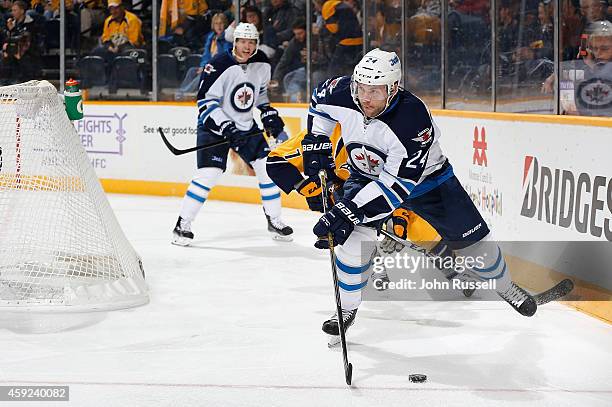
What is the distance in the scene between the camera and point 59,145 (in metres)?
4.37

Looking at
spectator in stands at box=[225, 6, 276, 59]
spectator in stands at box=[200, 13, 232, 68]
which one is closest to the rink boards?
spectator in stands at box=[225, 6, 276, 59]

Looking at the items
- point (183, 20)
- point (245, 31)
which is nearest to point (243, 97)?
point (245, 31)

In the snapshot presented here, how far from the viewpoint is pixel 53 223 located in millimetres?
4375

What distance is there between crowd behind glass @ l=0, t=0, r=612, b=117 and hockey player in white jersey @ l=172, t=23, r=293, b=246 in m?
1.11

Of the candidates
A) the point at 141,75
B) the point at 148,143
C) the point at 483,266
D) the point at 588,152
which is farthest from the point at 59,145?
the point at 141,75

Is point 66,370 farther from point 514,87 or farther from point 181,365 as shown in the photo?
point 514,87

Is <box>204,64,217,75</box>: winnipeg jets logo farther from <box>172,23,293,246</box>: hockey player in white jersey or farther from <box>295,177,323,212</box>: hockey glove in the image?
<box>295,177,323,212</box>: hockey glove

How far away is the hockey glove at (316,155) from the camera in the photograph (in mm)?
3805

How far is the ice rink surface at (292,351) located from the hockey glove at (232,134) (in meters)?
1.17

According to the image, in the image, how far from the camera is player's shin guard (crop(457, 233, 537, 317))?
156 inches

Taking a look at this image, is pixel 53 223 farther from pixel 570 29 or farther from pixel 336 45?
pixel 336 45

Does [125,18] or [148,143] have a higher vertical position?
[125,18]

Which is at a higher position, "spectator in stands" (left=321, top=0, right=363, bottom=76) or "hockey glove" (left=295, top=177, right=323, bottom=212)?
"spectator in stands" (left=321, top=0, right=363, bottom=76)

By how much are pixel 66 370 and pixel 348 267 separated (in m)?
0.98
